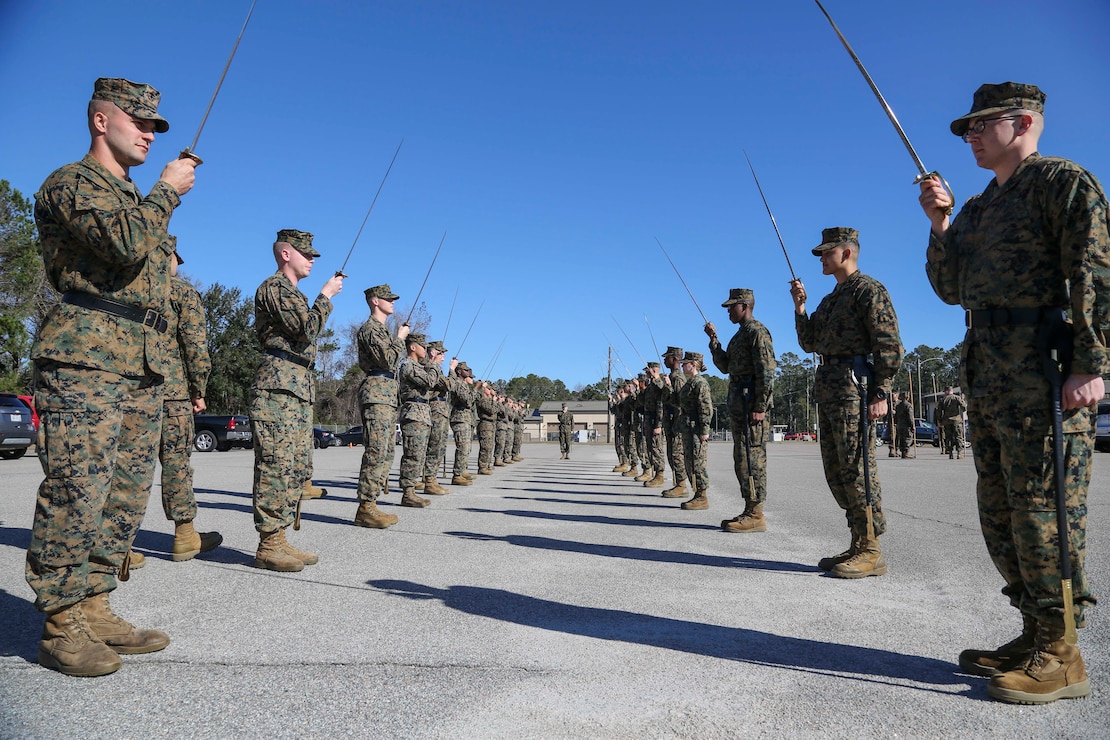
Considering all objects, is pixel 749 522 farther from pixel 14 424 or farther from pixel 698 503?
pixel 14 424

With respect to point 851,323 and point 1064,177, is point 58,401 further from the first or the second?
point 851,323

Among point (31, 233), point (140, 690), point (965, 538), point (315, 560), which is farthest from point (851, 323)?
point (31, 233)

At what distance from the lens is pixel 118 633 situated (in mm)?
3266

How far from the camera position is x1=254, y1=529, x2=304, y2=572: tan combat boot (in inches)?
201

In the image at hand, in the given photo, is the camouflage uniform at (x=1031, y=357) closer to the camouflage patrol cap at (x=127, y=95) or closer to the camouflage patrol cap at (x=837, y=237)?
the camouflage patrol cap at (x=837, y=237)

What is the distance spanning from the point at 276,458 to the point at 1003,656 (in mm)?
4617

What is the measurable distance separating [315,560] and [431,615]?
1.82 metres

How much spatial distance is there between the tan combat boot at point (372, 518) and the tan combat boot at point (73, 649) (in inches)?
169

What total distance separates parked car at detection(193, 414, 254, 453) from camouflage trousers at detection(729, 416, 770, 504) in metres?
24.0

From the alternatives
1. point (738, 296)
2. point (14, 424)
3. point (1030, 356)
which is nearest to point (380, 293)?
point (738, 296)

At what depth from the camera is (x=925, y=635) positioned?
358 cm

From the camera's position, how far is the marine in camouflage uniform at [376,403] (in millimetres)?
7469

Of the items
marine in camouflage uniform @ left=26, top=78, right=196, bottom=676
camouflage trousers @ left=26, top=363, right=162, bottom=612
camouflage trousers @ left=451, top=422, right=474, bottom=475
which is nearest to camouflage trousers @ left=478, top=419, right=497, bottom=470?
camouflage trousers @ left=451, top=422, right=474, bottom=475

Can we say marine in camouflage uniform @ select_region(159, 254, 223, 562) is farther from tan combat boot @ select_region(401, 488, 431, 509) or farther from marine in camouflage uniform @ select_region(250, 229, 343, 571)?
tan combat boot @ select_region(401, 488, 431, 509)
